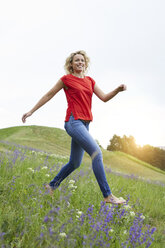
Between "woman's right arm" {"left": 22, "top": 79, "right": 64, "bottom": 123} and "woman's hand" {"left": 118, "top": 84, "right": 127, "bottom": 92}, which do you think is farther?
"woman's right arm" {"left": 22, "top": 79, "right": 64, "bottom": 123}

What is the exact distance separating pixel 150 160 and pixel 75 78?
28.4 metres

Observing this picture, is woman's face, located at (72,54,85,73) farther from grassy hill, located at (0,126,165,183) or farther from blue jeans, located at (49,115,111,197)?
grassy hill, located at (0,126,165,183)

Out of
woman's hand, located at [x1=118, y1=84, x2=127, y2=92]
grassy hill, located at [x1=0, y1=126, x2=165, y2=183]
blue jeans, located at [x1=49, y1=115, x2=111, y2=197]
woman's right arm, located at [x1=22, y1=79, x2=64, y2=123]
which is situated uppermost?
woman's hand, located at [x1=118, y1=84, x2=127, y2=92]

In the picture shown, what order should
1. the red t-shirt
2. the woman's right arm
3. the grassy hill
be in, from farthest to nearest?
the grassy hill < the woman's right arm < the red t-shirt

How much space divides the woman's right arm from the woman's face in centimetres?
37

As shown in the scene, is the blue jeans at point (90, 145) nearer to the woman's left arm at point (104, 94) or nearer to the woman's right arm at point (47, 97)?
the woman's right arm at point (47, 97)

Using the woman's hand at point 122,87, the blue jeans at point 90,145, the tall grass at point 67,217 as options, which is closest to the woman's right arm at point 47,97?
the blue jeans at point 90,145

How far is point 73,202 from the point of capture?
4.25 metres

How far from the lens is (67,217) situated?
3.06 m

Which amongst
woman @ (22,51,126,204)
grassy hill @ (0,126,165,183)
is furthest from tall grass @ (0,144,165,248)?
grassy hill @ (0,126,165,183)

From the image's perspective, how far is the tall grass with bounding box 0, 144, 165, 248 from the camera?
8.31ft

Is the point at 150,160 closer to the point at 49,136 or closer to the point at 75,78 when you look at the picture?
the point at 49,136

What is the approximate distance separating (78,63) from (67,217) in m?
2.47

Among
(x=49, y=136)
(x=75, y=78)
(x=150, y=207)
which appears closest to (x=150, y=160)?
(x=49, y=136)
